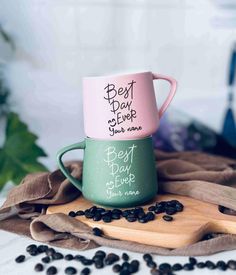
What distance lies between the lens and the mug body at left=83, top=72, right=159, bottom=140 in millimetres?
632

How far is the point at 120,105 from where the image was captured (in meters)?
0.64

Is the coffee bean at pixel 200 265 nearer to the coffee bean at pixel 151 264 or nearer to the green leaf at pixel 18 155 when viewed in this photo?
the coffee bean at pixel 151 264

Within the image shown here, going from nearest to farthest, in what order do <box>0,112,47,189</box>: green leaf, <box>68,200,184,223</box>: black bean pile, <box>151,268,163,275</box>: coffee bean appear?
<box>151,268,163,275</box>: coffee bean, <box>68,200,184,223</box>: black bean pile, <box>0,112,47,189</box>: green leaf

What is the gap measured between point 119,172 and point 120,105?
98 mm

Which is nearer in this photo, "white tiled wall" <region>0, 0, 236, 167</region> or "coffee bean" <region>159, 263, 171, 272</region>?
"coffee bean" <region>159, 263, 171, 272</region>

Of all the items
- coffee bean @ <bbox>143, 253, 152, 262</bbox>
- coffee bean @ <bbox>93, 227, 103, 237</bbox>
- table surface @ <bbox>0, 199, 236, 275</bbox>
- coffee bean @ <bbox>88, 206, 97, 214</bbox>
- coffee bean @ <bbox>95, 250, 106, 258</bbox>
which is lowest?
table surface @ <bbox>0, 199, 236, 275</bbox>

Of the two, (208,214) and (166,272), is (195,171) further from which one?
(166,272)

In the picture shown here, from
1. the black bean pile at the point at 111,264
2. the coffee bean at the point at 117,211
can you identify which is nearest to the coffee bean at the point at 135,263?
the black bean pile at the point at 111,264

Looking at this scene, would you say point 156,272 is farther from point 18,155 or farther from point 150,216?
point 18,155

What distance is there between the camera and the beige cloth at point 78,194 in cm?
58

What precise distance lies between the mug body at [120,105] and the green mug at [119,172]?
0.01 metres

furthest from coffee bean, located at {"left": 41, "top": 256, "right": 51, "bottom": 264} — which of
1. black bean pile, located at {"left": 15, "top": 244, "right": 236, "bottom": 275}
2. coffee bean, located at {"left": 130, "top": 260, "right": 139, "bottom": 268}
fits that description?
coffee bean, located at {"left": 130, "top": 260, "right": 139, "bottom": 268}

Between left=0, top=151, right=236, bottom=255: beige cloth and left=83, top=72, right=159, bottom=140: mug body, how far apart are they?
121mm

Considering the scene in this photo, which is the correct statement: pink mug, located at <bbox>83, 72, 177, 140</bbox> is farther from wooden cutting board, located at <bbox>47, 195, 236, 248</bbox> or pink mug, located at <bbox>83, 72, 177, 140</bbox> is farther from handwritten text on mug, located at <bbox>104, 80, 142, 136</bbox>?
wooden cutting board, located at <bbox>47, 195, 236, 248</bbox>
